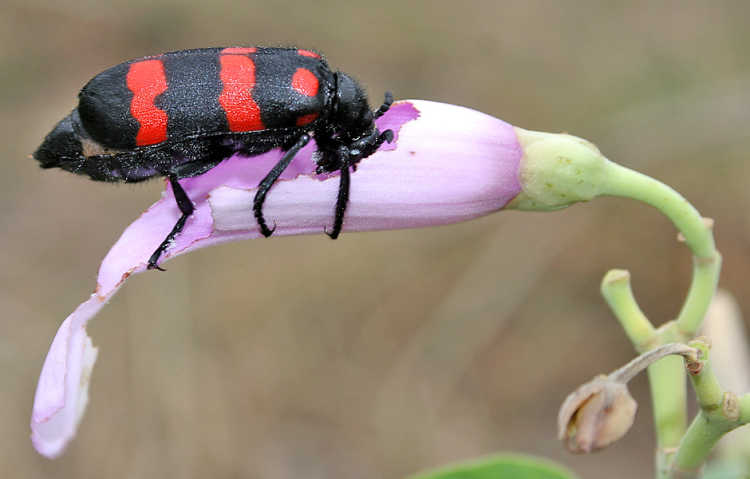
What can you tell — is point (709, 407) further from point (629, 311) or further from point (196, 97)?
point (196, 97)

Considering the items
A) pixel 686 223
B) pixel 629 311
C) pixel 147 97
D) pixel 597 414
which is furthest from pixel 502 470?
pixel 147 97

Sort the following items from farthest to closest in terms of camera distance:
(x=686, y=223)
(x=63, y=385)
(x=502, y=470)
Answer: (x=502, y=470) → (x=686, y=223) → (x=63, y=385)

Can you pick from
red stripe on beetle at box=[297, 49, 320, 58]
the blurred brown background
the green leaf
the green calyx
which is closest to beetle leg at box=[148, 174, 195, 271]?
red stripe on beetle at box=[297, 49, 320, 58]

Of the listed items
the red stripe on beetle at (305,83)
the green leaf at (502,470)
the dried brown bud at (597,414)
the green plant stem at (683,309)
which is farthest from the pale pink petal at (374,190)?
the green leaf at (502,470)

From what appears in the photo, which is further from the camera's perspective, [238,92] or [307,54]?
[307,54]

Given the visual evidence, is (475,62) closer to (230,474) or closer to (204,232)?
(230,474)

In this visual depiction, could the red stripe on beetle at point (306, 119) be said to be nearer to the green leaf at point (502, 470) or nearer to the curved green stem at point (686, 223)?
the curved green stem at point (686, 223)

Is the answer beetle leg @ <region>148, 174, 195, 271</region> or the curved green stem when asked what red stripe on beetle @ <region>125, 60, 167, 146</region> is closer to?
beetle leg @ <region>148, 174, 195, 271</region>
